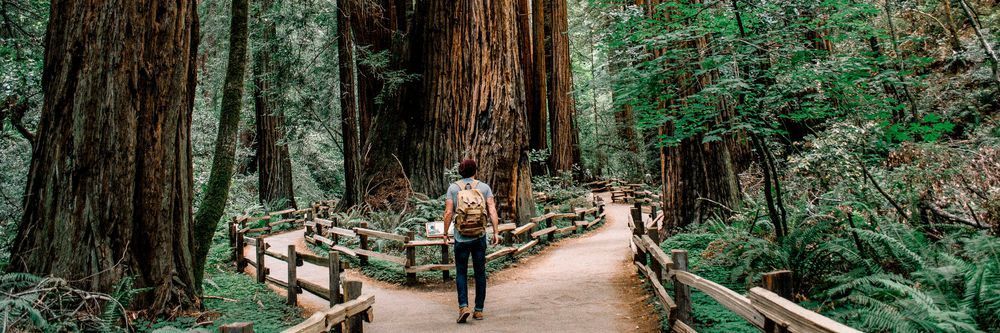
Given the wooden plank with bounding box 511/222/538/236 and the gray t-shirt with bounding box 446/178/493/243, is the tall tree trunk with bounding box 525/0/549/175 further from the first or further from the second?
the gray t-shirt with bounding box 446/178/493/243

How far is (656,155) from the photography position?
2111cm

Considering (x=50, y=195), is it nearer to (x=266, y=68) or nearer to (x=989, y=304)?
(x=989, y=304)

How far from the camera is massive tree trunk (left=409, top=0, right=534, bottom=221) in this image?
11531 mm

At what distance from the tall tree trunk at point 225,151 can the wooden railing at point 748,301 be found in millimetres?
5144

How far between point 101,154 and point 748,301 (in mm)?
5583

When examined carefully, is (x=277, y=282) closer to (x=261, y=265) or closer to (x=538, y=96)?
(x=261, y=265)

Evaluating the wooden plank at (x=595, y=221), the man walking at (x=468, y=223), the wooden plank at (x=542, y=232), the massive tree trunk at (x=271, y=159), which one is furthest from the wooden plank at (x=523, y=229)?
the massive tree trunk at (x=271, y=159)

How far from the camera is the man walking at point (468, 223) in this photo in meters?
5.64

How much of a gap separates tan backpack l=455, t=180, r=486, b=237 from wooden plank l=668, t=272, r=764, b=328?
6.64 feet

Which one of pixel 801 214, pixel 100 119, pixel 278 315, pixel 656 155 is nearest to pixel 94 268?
pixel 100 119

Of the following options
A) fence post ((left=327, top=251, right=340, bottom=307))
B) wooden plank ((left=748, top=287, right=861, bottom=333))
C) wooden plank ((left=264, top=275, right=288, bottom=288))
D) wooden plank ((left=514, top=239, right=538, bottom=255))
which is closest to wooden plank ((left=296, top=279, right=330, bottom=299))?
fence post ((left=327, top=251, right=340, bottom=307))

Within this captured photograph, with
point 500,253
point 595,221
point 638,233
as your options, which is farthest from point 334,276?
point 595,221

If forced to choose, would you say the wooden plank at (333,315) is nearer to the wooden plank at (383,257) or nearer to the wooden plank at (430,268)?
the wooden plank at (430,268)

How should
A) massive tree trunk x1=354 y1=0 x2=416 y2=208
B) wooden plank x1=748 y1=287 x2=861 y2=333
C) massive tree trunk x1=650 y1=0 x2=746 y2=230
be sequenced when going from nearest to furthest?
wooden plank x1=748 y1=287 x2=861 y2=333 < massive tree trunk x1=650 y1=0 x2=746 y2=230 < massive tree trunk x1=354 y1=0 x2=416 y2=208
